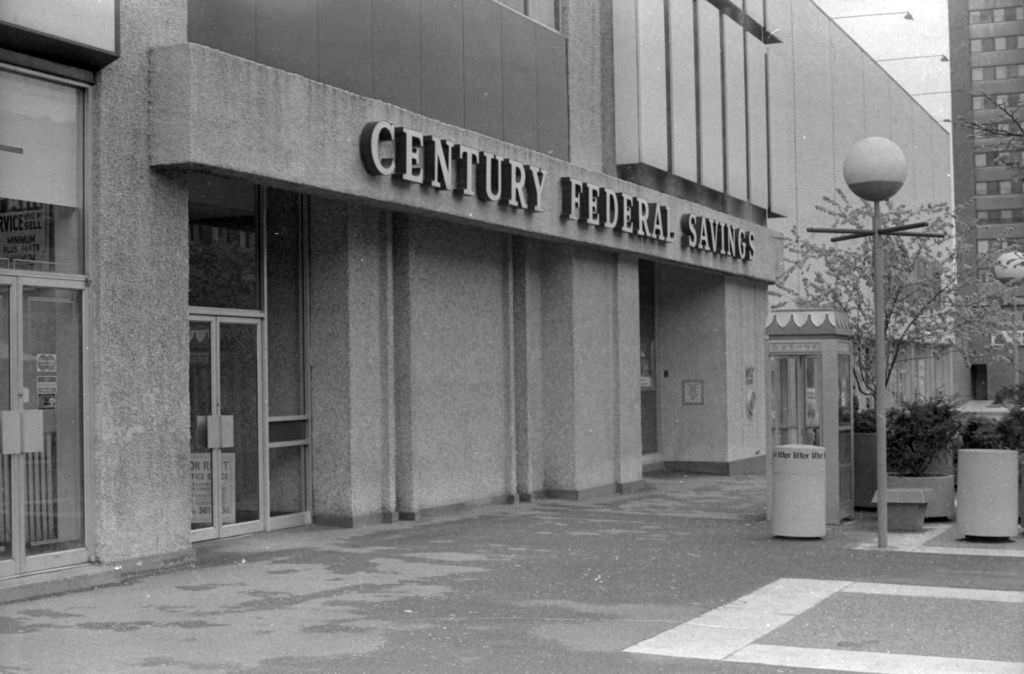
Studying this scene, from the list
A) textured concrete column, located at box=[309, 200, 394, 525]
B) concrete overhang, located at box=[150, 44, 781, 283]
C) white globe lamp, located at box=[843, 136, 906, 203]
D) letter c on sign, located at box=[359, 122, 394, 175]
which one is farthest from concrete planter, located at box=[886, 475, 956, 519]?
letter c on sign, located at box=[359, 122, 394, 175]

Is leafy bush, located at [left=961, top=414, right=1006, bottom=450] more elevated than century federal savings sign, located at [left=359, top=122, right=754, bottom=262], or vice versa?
century federal savings sign, located at [left=359, top=122, right=754, bottom=262]

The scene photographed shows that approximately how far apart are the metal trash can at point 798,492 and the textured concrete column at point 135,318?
6.27 meters

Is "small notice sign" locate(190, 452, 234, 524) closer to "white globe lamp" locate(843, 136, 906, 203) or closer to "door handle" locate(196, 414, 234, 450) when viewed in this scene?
"door handle" locate(196, 414, 234, 450)

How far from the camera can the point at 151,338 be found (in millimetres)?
11773

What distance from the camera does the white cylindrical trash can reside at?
44.9 feet

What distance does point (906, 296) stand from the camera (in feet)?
74.3

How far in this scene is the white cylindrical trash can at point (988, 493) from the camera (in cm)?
1370

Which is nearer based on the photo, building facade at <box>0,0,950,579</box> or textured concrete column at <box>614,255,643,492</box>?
building facade at <box>0,0,950,579</box>

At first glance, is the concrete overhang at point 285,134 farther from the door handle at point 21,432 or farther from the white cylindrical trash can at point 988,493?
the white cylindrical trash can at point 988,493

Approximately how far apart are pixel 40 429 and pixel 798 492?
778 centimetres

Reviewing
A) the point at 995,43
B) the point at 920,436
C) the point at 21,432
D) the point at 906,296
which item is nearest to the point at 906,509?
the point at 920,436

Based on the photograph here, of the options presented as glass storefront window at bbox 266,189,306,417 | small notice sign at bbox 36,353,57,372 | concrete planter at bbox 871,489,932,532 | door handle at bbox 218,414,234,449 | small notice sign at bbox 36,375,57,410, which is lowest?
concrete planter at bbox 871,489,932,532

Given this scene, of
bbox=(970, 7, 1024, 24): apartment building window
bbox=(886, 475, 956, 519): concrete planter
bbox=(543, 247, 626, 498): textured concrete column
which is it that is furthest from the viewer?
bbox=(970, 7, 1024, 24): apartment building window

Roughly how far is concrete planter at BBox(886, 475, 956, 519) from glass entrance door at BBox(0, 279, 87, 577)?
946cm
